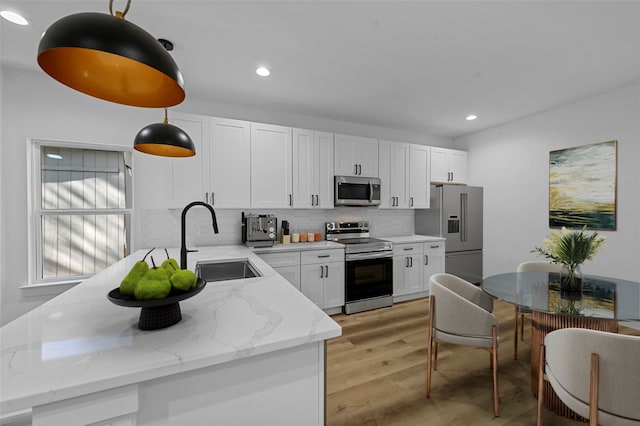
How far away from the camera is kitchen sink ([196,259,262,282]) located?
2.45 meters

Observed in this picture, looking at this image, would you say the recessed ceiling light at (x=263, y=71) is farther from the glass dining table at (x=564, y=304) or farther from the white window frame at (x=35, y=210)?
the glass dining table at (x=564, y=304)

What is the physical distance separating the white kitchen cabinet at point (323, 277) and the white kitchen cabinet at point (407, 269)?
926 mm

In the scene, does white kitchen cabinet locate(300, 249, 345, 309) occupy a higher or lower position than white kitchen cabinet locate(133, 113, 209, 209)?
lower

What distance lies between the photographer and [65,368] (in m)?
0.74

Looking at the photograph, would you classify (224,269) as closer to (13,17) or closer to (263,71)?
(263,71)

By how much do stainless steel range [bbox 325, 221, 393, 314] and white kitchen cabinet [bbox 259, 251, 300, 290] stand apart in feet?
2.28

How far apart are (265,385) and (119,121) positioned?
132 inches

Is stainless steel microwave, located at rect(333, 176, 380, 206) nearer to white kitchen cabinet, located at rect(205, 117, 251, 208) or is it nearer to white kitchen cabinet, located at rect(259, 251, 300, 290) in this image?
white kitchen cabinet, located at rect(259, 251, 300, 290)

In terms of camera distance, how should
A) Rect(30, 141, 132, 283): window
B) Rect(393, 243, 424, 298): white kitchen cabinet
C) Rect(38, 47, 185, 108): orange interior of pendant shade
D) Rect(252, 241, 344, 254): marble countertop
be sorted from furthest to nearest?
Rect(393, 243, 424, 298): white kitchen cabinet, Rect(252, 241, 344, 254): marble countertop, Rect(30, 141, 132, 283): window, Rect(38, 47, 185, 108): orange interior of pendant shade

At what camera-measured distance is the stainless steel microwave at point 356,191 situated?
382 cm

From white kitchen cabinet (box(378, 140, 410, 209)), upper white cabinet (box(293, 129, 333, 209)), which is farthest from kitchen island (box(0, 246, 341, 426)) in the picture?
white kitchen cabinet (box(378, 140, 410, 209))

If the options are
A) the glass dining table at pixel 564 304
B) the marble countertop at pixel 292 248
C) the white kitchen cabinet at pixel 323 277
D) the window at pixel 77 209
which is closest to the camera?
the glass dining table at pixel 564 304

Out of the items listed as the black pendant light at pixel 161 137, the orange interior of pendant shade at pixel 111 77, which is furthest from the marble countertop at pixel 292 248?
the orange interior of pendant shade at pixel 111 77

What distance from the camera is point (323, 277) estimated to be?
3424 mm
